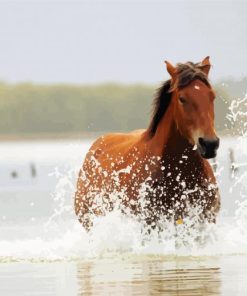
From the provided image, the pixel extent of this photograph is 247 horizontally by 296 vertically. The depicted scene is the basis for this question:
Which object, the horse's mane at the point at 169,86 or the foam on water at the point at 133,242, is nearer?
the horse's mane at the point at 169,86

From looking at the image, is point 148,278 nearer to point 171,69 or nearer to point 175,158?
point 175,158

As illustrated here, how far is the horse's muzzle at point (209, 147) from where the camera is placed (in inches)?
483

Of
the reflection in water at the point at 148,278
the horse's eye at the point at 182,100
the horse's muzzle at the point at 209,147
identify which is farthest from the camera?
the horse's eye at the point at 182,100

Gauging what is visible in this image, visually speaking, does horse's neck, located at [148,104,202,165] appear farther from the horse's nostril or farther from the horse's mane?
the horse's nostril

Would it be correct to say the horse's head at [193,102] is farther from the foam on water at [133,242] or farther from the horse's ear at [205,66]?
the foam on water at [133,242]

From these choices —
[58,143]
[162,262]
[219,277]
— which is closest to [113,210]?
[162,262]

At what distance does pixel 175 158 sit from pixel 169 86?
0.74m

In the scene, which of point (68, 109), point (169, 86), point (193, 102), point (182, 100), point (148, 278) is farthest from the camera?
point (68, 109)

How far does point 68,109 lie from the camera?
261 ft

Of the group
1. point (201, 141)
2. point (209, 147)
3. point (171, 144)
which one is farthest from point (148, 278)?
point (171, 144)

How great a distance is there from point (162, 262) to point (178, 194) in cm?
78

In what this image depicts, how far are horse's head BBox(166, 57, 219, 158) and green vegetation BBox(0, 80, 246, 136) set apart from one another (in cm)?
5570

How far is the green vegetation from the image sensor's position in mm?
72312

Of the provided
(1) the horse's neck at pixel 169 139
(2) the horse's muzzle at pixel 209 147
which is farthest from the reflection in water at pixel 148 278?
(1) the horse's neck at pixel 169 139
